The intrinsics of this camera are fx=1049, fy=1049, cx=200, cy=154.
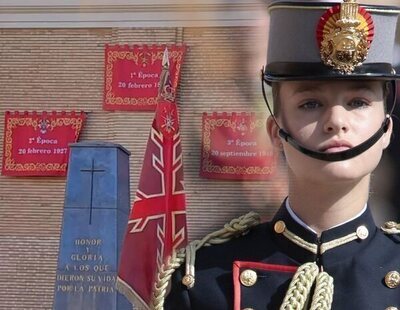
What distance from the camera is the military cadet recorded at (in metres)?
1.60

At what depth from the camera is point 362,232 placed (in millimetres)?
1700

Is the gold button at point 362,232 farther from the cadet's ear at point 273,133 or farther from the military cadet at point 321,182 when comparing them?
the cadet's ear at point 273,133

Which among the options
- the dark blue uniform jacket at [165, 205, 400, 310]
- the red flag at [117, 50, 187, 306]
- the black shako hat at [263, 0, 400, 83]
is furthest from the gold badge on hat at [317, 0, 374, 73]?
the red flag at [117, 50, 187, 306]

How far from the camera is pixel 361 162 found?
1.60 metres

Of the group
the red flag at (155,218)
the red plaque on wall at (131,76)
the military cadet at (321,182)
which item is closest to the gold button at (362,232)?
the military cadet at (321,182)

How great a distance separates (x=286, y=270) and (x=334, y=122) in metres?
0.29

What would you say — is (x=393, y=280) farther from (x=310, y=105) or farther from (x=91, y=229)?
(x=91, y=229)

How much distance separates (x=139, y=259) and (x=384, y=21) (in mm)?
839

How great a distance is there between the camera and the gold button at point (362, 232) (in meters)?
1.70

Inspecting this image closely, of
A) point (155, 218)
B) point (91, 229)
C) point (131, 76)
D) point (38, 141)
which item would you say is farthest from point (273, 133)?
point (38, 141)

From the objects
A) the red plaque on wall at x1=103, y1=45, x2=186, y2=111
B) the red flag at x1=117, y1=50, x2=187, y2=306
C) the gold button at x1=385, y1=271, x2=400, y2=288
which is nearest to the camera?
the gold button at x1=385, y1=271, x2=400, y2=288

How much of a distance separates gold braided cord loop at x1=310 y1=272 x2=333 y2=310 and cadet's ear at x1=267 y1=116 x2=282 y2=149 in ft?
0.73

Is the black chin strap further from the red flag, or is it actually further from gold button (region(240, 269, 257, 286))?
the red flag

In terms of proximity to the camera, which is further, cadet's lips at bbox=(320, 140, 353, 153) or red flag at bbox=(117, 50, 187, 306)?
red flag at bbox=(117, 50, 187, 306)
